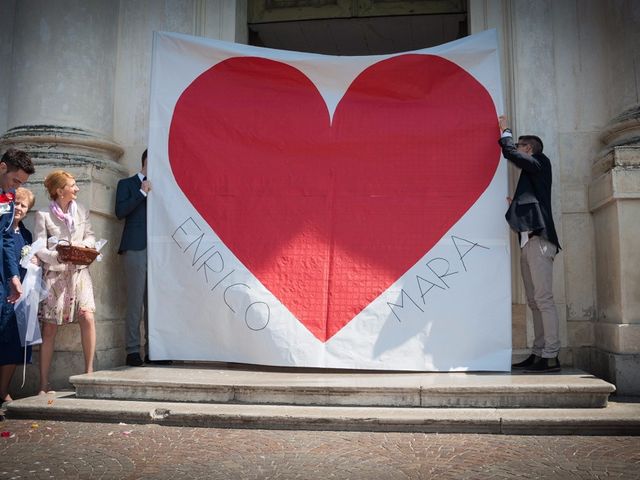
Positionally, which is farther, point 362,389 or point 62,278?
point 62,278

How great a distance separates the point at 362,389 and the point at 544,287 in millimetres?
1786

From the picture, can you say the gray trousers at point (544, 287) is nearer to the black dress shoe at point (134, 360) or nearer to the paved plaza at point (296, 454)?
the paved plaza at point (296, 454)

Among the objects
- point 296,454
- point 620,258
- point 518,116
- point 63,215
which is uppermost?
point 518,116

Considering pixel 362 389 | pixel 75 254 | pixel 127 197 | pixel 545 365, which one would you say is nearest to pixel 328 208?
pixel 362 389

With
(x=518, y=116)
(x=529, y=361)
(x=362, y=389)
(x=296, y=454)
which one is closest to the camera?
(x=296, y=454)

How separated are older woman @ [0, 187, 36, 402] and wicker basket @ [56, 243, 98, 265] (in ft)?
1.04

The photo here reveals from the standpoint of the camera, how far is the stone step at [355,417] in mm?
3602

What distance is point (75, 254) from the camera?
14.9 feet

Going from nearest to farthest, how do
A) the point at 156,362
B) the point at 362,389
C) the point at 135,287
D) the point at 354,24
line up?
the point at 362,389, the point at 135,287, the point at 156,362, the point at 354,24

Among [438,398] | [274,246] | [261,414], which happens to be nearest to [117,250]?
[274,246]

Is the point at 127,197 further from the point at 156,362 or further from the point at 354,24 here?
the point at 354,24

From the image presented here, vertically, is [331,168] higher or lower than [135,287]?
higher

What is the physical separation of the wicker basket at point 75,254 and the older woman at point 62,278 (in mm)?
68

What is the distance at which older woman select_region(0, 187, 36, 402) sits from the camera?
440 cm
